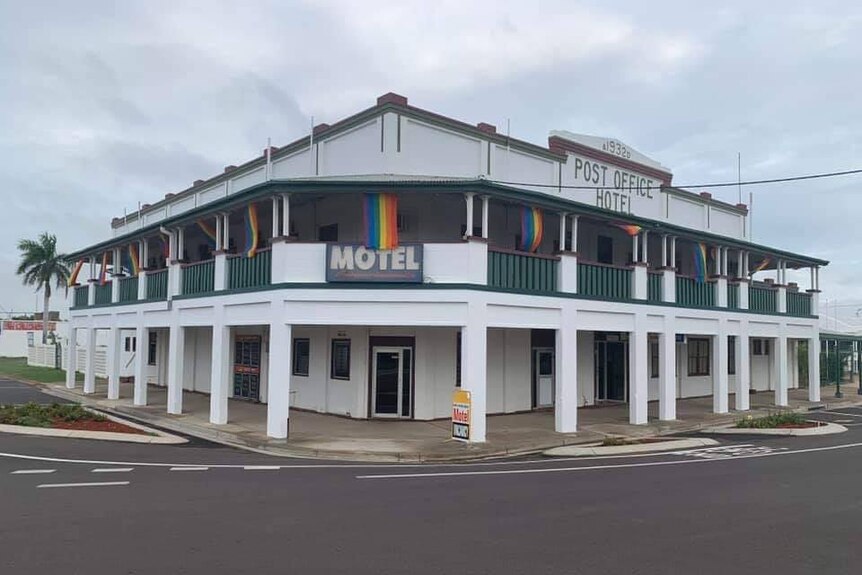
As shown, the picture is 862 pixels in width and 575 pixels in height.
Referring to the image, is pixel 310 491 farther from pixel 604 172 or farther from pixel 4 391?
pixel 4 391

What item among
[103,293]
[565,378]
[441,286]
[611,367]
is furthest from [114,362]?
[611,367]

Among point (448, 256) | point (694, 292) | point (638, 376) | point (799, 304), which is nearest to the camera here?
point (448, 256)

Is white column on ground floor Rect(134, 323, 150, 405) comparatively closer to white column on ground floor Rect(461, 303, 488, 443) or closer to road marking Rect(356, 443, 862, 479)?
white column on ground floor Rect(461, 303, 488, 443)

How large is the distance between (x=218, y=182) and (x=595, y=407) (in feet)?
54.0

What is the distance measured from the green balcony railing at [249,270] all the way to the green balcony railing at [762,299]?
17.5 metres

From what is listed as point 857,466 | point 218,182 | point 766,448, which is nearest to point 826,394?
point 766,448

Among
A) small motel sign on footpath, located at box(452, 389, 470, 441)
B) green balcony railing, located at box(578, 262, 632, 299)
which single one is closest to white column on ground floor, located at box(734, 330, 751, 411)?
green balcony railing, located at box(578, 262, 632, 299)

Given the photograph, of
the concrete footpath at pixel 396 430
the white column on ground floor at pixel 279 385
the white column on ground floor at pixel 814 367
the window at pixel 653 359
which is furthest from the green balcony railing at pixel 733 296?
the white column on ground floor at pixel 279 385

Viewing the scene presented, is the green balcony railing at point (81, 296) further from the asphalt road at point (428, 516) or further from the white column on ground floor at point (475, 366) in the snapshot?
the white column on ground floor at point (475, 366)

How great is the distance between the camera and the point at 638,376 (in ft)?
63.2

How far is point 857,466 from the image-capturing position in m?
12.7

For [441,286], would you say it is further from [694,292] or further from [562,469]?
[694,292]

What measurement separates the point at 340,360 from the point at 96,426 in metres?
6.66

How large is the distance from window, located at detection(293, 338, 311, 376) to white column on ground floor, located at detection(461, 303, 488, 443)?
7152mm
